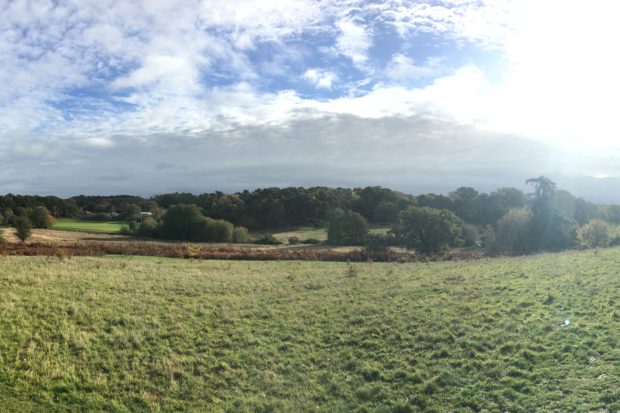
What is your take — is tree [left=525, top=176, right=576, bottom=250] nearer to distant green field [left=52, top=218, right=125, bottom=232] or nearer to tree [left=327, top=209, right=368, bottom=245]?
tree [left=327, top=209, right=368, bottom=245]

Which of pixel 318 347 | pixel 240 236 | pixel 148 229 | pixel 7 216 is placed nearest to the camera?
pixel 318 347

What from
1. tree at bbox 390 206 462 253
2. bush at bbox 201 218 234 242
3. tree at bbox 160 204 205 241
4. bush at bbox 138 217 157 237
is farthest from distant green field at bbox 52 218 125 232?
tree at bbox 390 206 462 253

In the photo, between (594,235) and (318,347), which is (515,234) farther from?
(318,347)

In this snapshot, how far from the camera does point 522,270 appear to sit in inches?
912

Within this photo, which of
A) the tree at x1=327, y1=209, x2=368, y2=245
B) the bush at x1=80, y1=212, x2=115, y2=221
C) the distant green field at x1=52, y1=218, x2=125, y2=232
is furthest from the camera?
the bush at x1=80, y1=212, x2=115, y2=221

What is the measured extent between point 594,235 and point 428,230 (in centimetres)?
1966

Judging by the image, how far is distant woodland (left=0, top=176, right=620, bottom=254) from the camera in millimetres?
59750

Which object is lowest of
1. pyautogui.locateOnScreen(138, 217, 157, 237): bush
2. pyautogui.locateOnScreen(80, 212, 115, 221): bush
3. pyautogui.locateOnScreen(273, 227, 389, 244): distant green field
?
pyautogui.locateOnScreen(273, 227, 389, 244): distant green field

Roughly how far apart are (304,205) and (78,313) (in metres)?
105

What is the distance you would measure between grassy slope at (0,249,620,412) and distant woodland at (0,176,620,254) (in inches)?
1602

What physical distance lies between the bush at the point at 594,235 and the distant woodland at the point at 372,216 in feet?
0.38

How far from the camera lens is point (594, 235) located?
53.4 m

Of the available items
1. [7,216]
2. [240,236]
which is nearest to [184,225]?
[240,236]

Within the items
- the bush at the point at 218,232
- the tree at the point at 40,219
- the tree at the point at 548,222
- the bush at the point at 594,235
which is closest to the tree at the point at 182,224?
the bush at the point at 218,232
